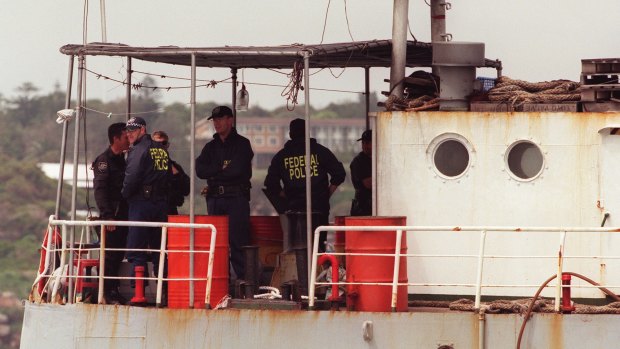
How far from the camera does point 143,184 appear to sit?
1933 centimetres

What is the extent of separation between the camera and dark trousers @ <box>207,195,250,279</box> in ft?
66.4

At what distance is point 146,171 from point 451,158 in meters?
3.68

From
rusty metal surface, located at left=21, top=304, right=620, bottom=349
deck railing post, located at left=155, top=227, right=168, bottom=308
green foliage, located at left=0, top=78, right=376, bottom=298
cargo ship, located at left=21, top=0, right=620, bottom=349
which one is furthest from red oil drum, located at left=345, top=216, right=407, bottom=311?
green foliage, located at left=0, top=78, right=376, bottom=298

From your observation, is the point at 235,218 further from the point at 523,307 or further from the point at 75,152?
the point at 523,307

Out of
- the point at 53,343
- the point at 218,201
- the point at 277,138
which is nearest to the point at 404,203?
the point at 218,201

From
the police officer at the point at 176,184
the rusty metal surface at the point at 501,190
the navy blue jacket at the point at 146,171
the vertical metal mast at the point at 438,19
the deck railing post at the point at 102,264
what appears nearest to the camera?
the deck railing post at the point at 102,264

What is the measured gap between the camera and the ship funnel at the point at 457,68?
19.7m

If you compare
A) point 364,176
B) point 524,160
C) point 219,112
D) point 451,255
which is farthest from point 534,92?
point 219,112

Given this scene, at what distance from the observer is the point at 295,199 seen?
20.5 metres

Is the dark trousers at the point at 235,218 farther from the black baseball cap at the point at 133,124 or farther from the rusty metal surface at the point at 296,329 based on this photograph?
the rusty metal surface at the point at 296,329

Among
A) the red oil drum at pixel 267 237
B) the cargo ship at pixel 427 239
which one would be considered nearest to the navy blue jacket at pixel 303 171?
the cargo ship at pixel 427 239

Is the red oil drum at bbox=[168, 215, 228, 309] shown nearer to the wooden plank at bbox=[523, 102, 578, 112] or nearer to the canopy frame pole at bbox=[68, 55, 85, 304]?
the canopy frame pole at bbox=[68, 55, 85, 304]

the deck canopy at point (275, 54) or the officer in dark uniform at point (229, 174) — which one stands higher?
the deck canopy at point (275, 54)

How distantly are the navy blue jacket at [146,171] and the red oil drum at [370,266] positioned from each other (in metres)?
2.48
